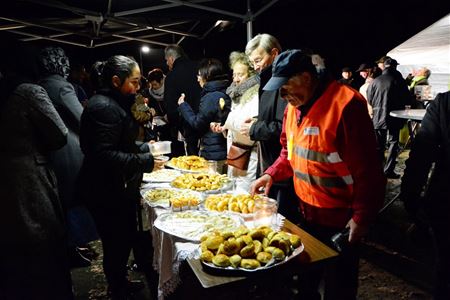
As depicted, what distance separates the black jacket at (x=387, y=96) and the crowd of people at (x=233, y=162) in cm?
397

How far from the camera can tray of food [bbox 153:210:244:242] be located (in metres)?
1.86

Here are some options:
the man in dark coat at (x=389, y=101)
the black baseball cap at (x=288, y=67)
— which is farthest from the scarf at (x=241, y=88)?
the man in dark coat at (x=389, y=101)

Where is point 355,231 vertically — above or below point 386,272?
above

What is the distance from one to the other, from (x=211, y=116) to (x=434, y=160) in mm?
2404

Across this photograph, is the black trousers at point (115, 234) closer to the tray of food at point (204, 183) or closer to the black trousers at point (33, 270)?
the black trousers at point (33, 270)

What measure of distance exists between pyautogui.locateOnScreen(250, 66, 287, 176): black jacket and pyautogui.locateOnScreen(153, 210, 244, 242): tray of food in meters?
0.85

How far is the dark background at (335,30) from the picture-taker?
1195 cm

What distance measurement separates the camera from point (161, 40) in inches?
340

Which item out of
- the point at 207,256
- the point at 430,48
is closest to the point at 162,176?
the point at 207,256

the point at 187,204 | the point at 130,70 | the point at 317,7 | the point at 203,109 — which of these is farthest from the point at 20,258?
the point at 317,7

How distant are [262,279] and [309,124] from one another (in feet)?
2.95

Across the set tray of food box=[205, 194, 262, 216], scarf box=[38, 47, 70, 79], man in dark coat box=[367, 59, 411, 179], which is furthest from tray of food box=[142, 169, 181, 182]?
man in dark coat box=[367, 59, 411, 179]

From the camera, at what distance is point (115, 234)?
2689 millimetres

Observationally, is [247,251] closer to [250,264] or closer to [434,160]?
[250,264]
